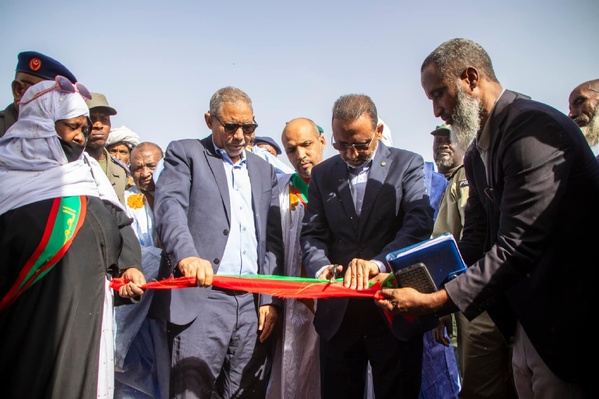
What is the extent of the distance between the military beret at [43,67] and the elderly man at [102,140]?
112cm

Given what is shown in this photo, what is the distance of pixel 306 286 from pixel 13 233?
1.81m

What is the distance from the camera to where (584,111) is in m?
4.95

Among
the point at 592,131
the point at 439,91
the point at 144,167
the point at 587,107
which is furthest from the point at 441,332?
the point at 144,167

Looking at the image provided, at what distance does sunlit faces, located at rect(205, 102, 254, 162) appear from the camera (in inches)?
153

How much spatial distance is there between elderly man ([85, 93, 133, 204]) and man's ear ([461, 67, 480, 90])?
11.5 ft

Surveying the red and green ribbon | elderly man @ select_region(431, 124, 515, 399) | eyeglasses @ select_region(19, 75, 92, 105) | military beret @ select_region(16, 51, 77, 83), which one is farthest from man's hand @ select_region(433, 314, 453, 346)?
military beret @ select_region(16, 51, 77, 83)

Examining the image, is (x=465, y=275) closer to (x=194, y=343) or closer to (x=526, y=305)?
(x=526, y=305)

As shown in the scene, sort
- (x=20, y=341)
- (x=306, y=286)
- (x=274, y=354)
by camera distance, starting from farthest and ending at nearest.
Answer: (x=274, y=354)
(x=306, y=286)
(x=20, y=341)

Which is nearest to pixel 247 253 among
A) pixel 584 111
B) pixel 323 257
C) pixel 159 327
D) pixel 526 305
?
pixel 323 257

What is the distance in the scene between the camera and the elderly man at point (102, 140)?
5.05 m

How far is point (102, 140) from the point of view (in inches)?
202

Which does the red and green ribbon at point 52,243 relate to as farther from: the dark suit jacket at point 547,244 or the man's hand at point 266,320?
the dark suit jacket at point 547,244

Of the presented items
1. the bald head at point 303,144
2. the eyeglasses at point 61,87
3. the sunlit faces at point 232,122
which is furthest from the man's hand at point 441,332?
the eyeglasses at point 61,87

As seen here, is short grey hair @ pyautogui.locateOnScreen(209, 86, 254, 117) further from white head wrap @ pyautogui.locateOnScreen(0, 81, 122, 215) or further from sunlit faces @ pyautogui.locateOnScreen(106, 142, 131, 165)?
sunlit faces @ pyautogui.locateOnScreen(106, 142, 131, 165)
